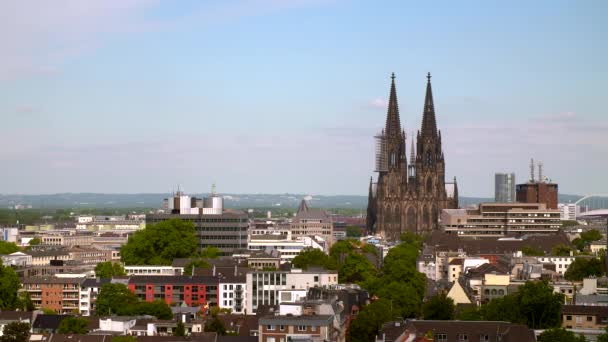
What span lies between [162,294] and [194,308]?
9.12 m

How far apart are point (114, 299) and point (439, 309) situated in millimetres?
29345

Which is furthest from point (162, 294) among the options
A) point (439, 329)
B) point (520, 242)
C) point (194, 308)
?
point (520, 242)

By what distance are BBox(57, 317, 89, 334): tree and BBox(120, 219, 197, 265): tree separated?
6244cm

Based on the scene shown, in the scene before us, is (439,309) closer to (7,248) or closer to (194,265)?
(194,265)

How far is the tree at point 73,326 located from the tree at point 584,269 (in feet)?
171

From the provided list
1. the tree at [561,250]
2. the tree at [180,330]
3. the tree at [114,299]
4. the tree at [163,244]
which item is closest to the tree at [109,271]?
the tree at [163,244]

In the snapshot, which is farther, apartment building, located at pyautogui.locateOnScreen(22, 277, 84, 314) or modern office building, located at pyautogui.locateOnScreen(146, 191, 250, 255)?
modern office building, located at pyautogui.locateOnScreen(146, 191, 250, 255)

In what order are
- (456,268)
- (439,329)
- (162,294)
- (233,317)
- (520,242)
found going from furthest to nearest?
(520,242), (456,268), (162,294), (233,317), (439,329)

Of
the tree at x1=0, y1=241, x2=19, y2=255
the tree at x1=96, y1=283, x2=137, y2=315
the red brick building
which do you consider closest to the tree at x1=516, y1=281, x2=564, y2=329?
the tree at x1=96, y1=283, x2=137, y2=315

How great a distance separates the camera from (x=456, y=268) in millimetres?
155000

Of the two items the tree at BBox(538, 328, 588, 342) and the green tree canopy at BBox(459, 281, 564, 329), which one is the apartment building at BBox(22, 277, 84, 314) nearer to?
the green tree canopy at BBox(459, 281, 564, 329)

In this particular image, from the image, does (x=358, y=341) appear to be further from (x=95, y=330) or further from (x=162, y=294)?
(x=162, y=294)

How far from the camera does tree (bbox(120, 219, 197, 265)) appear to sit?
6668 inches

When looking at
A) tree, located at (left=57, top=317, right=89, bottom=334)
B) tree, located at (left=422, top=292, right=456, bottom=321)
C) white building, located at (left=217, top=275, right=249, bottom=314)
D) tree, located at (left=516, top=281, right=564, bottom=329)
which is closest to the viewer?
tree, located at (left=57, top=317, right=89, bottom=334)
